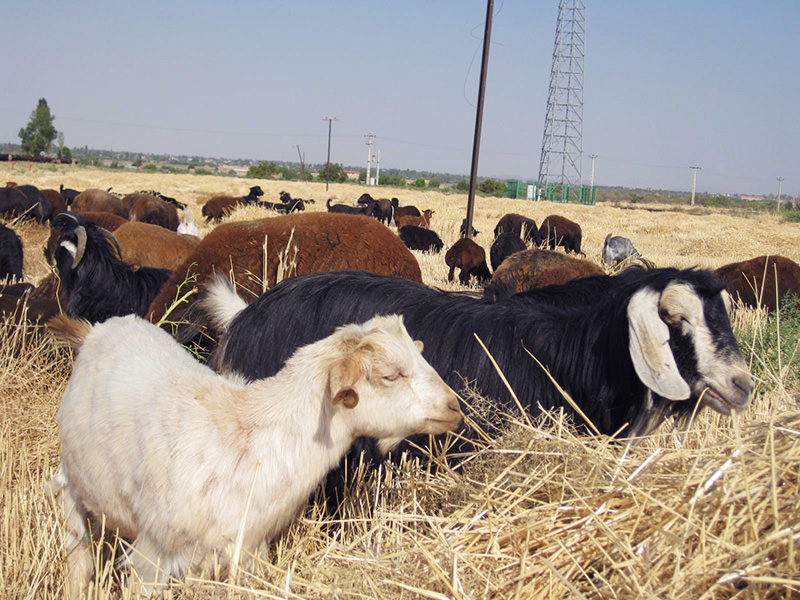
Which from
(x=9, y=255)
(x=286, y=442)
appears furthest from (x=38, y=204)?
(x=286, y=442)

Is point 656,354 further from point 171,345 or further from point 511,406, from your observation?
point 171,345

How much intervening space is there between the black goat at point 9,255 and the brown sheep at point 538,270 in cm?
891

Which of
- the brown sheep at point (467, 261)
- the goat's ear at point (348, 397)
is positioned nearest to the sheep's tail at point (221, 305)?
the goat's ear at point (348, 397)

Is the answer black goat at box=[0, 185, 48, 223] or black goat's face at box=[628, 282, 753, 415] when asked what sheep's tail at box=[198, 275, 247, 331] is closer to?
black goat's face at box=[628, 282, 753, 415]

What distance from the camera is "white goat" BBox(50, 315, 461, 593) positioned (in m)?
2.81

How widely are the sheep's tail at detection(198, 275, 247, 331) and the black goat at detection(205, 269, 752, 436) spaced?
202mm

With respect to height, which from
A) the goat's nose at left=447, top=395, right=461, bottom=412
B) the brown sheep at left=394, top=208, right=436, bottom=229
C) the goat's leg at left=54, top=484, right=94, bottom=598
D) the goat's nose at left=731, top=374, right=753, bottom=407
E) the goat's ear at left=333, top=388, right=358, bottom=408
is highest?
the brown sheep at left=394, top=208, right=436, bottom=229

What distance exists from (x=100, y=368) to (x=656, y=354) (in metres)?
2.78

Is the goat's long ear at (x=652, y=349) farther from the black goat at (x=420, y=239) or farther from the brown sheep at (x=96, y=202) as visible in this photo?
the brown sheep at (x=96, y=202)

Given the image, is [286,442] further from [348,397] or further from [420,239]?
[420,239]

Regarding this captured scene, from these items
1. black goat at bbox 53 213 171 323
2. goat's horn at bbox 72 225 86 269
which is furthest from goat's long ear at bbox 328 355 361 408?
goat's horn at bbox 72 225 86 269

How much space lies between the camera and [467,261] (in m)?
15.5

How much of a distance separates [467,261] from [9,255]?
9358mm

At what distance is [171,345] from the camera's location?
3775 millimetres
